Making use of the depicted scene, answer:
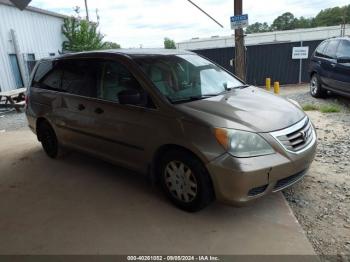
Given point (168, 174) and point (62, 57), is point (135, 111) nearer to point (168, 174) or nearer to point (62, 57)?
point (168, 174)

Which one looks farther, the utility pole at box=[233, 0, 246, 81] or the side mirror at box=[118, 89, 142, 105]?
the utility pole at box=[233, 0, 246, 81]

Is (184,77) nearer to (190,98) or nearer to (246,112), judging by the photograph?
(190,98)

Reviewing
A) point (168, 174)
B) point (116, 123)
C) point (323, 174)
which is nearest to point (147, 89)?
point (116, 123)

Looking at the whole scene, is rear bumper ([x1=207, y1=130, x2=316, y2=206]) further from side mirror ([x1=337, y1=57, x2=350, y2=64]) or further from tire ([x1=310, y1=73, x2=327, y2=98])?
tire ([x1=310, y1=73, x2=327, y2=98])

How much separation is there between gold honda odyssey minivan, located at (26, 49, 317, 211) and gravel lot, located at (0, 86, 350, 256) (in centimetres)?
43

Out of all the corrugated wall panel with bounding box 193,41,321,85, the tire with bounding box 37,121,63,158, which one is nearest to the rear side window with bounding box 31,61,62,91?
the tire with bounding box 37,121,63,158

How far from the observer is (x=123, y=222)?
3.29 meters

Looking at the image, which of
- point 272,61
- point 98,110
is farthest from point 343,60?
point 272,61

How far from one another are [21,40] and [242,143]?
15276 millimetres

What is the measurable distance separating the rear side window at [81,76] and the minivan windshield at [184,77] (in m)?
0.66

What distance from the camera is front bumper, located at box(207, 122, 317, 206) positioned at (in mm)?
2855

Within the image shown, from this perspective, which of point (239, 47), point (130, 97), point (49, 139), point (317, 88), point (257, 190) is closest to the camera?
point (257, 190)

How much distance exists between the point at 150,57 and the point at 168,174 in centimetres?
146

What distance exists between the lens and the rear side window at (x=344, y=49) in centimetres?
764
